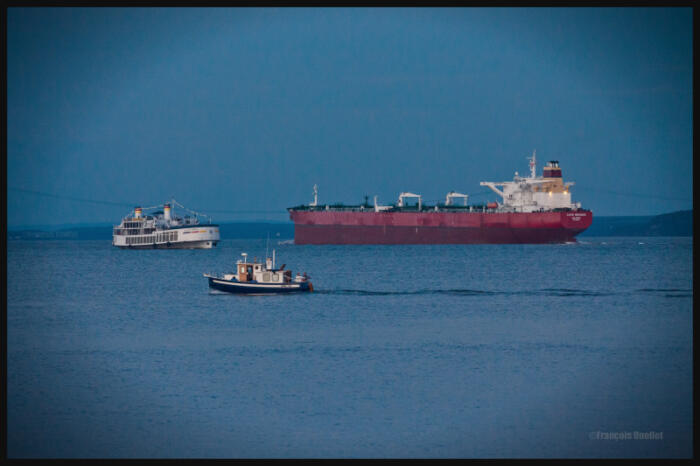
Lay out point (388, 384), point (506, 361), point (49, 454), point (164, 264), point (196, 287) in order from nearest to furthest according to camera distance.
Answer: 1. point (49, 454)
2. point (388, 384)
3. point (506, 361)
4. point (196, 287)
5. point (164, 264)

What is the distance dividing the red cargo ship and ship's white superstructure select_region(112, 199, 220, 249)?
12881 millimetres

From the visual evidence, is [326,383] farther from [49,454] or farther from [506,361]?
[49,454]

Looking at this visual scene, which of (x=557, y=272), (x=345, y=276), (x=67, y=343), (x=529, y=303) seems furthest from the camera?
(x=557, y=272)

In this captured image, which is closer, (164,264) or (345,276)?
(345,276)

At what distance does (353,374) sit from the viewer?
22156 mm

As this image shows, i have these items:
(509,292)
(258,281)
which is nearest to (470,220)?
(509,292)

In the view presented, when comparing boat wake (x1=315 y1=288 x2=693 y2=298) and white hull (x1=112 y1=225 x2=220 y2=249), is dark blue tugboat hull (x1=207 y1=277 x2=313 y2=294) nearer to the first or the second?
boat wake (x1=315 y1=288 x2=693 y2=298)

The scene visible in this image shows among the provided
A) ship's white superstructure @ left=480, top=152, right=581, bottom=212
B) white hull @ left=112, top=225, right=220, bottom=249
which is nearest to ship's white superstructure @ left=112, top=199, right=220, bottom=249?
white hull @ left=112, top=225, right=220, bottom=249

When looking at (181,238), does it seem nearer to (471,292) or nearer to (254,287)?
(471,292)

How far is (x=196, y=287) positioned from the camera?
46.7 metres

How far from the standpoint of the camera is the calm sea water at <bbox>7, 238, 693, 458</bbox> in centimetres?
1686

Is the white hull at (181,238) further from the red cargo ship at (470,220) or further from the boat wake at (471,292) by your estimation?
the boat wake at (471,292)

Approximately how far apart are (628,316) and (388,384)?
52.1 ft

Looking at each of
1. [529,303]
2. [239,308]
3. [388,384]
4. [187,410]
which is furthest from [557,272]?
[187,410]
